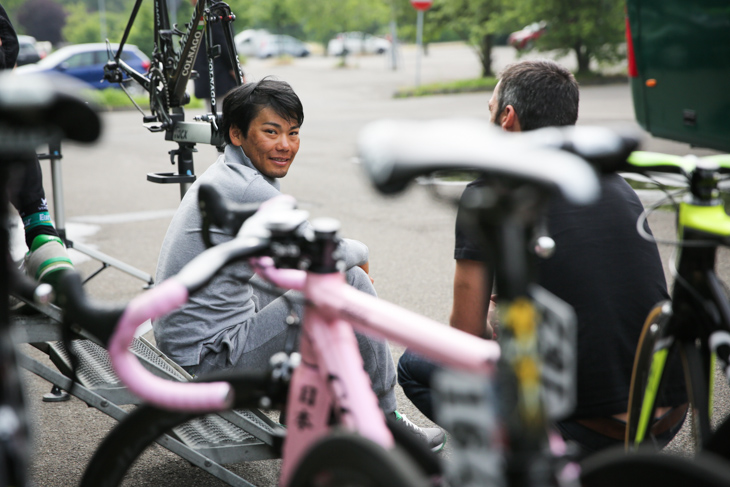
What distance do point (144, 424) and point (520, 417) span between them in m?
0.82

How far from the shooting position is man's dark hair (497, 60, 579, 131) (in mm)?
2504

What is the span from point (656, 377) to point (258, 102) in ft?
6.06

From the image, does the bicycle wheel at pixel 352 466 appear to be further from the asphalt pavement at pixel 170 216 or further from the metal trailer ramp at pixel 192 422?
the metal trailer ramp at pixel 192 422

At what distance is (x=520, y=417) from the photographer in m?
1.21

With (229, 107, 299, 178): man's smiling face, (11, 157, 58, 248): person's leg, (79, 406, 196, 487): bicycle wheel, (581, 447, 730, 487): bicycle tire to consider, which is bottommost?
(79, 406, 196, 487): bicycle wheel

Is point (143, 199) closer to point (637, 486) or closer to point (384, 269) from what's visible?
point (384, 269)

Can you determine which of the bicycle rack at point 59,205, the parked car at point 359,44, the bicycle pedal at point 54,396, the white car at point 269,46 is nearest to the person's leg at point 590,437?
the bicycle pedal at point 54,396

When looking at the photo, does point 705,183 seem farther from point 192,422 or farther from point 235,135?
point 235,135

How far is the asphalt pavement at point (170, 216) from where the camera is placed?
313 centimetres

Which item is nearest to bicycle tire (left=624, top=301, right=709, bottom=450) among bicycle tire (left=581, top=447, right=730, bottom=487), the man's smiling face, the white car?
bicycle tire (left=581, top=447, right=730, bottom=487)

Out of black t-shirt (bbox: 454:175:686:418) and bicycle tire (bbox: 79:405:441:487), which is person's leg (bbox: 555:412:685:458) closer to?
black t-shirt (bbox: 454:175:686:418)

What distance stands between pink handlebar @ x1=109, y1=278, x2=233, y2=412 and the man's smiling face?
1.60m

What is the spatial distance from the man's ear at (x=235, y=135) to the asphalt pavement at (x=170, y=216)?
593 mm

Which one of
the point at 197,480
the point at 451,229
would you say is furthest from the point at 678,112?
the point at 197,480
